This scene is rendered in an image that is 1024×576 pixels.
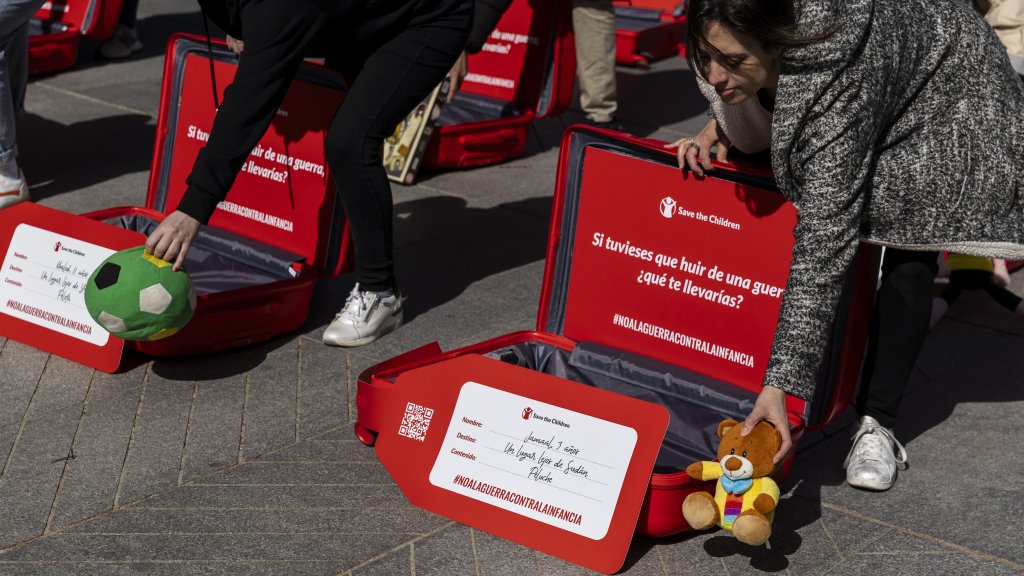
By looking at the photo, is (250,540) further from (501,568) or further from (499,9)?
(499,9)

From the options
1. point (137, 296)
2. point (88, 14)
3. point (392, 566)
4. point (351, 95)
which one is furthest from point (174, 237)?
point (88, 14)

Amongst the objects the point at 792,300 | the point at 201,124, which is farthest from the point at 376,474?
the point at 201,124

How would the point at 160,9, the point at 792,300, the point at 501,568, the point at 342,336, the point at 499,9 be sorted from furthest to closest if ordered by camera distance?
the point at 160,9, the point at 499,9, the point at 342,336, the point at 501,568, the point at 792,300

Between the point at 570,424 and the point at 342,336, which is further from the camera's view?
the point at 342,336

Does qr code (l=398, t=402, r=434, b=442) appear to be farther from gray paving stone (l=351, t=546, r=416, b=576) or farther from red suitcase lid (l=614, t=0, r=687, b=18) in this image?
red suitcase lid (l=614, t=0, r=687, b=18)

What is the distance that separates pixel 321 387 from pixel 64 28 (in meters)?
4.27

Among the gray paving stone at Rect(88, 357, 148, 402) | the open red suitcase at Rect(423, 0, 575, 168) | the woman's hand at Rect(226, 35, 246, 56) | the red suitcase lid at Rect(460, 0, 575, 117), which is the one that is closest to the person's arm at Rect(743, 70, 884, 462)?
the gray paving stone at Rect(88, 357, 148, 402)

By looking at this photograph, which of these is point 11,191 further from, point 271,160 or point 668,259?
point 668,259

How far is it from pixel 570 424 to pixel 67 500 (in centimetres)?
125

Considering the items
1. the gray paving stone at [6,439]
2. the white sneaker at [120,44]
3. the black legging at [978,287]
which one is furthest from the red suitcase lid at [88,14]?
the black legging at [978,287]

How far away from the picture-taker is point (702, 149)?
3.03 metres

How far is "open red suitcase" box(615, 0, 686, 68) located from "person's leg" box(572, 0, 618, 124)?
166 cm

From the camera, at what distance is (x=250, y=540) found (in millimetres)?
2629

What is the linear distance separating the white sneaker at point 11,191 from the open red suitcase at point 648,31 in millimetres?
4235
